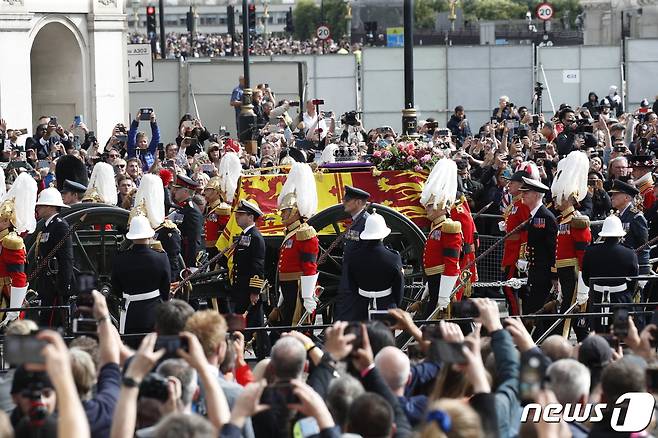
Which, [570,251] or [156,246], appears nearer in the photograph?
[156,246]

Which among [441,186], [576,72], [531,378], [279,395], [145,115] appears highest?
[576,72]

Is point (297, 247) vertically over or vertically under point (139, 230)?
under

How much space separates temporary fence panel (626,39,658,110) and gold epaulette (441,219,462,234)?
1687 centimetres

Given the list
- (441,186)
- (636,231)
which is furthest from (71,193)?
(636,231)

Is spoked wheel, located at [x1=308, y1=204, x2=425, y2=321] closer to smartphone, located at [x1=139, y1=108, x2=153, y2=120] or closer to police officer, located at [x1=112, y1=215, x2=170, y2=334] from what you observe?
police officer, located at [x1=112, y1=215, x2=170, y2=334]

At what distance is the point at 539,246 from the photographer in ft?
44.6

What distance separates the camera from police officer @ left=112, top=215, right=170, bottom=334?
12.2 meters

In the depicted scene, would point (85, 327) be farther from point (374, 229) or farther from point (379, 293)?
point (374, 229)

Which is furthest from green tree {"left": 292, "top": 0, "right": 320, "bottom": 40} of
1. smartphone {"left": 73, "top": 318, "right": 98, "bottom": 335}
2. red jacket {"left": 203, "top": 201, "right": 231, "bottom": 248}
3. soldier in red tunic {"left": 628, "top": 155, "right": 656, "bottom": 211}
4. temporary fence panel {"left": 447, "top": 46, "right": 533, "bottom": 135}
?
smartphone {"left": 73, "top": 318, "right": 98, "bottom": 335}

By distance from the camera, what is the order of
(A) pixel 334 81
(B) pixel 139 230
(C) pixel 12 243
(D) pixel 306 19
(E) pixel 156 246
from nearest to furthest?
(B) pixel 139 230
(E) pixel 156 246
(C) pixel 12 243
(A) pixel 334 81
(D) pixel 306 19

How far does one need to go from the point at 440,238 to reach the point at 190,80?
16234 mm

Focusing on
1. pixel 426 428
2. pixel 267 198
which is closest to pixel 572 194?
pixel 267 198

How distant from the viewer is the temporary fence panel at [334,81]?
29.1 m

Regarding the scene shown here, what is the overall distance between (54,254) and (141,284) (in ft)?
5.93
